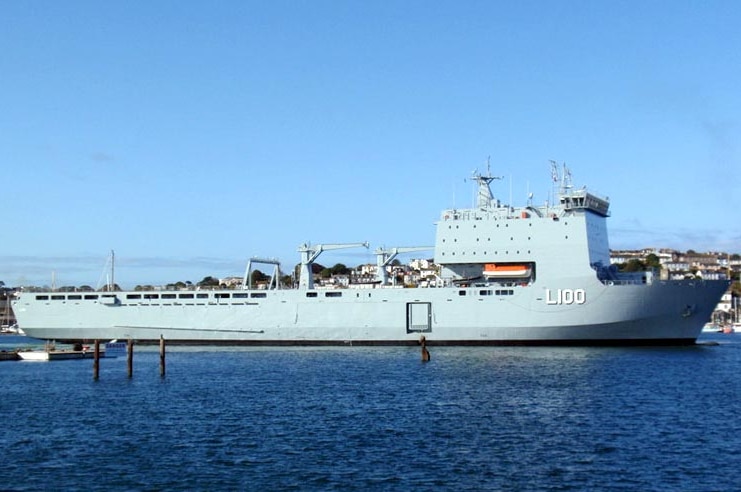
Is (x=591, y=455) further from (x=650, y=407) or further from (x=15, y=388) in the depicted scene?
(x=15, y=388)

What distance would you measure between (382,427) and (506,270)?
23323 mm

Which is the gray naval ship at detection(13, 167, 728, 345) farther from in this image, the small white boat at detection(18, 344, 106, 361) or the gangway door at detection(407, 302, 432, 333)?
the small white boat at detection(18, 344, 106, 361)

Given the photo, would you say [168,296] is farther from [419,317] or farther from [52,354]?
[419,317]

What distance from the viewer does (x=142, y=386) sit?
28156mm

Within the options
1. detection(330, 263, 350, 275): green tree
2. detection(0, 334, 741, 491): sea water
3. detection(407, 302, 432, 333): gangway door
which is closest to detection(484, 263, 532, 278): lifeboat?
detection(407, 302, 432, 333): gangway door

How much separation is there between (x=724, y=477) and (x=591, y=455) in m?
2.48

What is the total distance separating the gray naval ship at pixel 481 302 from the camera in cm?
3878

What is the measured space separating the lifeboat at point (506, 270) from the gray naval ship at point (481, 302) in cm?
5

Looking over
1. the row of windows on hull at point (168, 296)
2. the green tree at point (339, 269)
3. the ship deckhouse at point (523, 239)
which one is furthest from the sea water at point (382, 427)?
the green tree at point (339, 269)

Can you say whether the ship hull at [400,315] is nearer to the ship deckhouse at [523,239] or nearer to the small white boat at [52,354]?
the ship deckhouse at [523,239]

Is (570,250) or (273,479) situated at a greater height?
(570,250)

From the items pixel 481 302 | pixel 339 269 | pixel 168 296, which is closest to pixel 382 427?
pixel 481 302

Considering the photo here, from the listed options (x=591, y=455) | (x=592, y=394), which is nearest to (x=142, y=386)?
(x=592, y=394)

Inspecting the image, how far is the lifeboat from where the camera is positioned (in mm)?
41500
